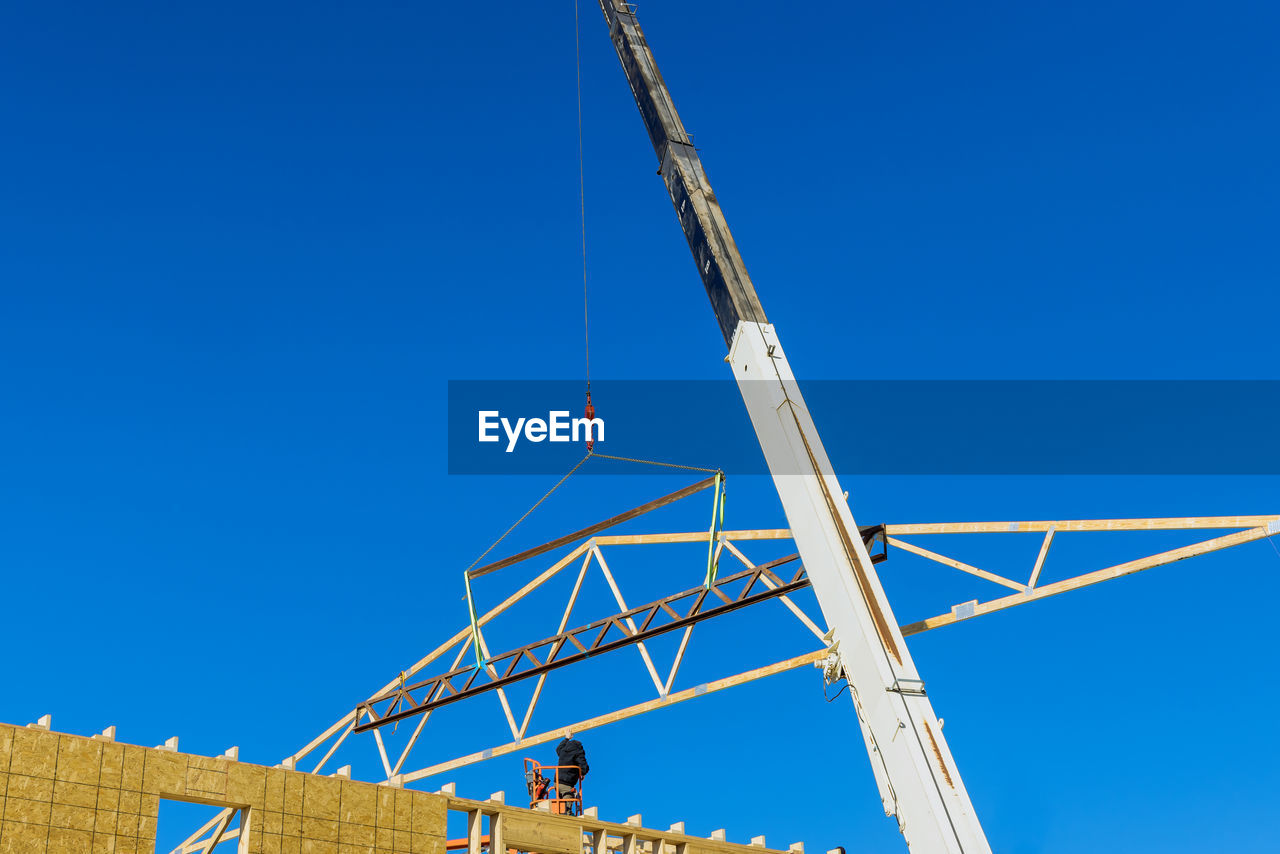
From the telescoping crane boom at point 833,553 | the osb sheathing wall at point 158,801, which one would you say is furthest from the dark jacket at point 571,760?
the telescoping crane boom at point 833,553

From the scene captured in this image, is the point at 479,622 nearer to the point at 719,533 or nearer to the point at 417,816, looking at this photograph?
the point at 719,533

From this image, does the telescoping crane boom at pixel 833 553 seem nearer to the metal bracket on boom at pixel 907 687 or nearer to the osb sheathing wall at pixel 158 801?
the metal bracket on boom at pixel 907 687

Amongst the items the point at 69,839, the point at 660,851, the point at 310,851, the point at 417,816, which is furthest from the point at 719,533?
the point at 69,839

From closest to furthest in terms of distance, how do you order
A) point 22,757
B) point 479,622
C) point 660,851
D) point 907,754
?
point 907,754, point 22,757, point 660,851, point 479,622

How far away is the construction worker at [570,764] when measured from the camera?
101 feet

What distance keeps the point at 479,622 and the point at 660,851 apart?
27.6 feet

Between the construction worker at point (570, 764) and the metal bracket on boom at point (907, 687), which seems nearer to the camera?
the metal bracket on boom at point (907, 687)

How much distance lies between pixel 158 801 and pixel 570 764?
34.9 ft

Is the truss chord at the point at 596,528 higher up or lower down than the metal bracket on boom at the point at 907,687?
higher up

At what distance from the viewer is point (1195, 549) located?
2588 cm

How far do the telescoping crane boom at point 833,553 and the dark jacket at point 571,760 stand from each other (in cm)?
1020

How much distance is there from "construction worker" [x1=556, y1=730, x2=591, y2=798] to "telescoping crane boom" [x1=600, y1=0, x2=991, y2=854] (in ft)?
33.5

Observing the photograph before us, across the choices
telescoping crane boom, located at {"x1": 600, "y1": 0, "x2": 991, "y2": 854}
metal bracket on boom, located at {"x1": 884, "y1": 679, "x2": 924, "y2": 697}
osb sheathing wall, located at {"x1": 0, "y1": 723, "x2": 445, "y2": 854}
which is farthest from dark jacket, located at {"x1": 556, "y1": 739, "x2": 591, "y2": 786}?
metal bracket on boom, located at {"x1": 884, "y1": 679, "x2": 924, "y2": 697}

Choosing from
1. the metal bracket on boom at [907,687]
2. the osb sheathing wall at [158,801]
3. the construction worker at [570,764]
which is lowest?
the metal bracket on boom at [907,687]
